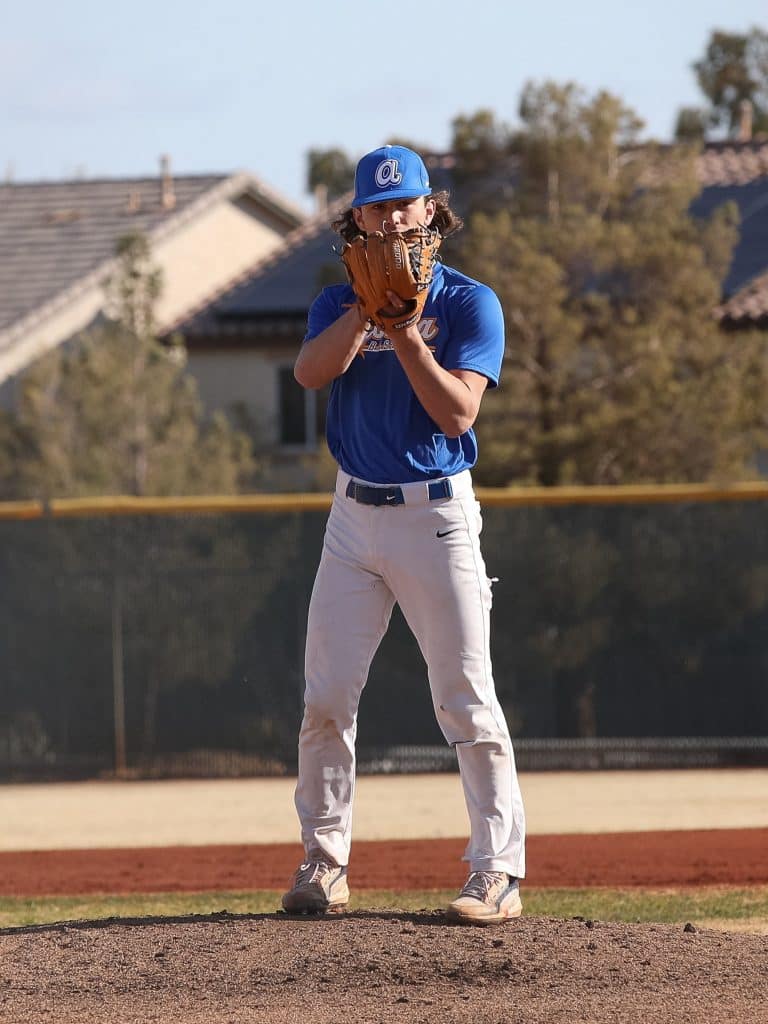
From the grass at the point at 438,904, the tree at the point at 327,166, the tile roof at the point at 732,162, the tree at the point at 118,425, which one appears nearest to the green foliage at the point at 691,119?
the tree at the point at 327,166

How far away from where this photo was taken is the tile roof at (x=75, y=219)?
2780cm

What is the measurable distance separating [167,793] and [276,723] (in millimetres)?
1046

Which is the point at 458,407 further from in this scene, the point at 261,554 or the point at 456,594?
the point at 261,554

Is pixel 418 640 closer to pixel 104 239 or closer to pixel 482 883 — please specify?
pixel 482 883

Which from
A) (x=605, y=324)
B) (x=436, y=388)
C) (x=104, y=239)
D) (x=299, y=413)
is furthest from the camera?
(x=104, y=239)

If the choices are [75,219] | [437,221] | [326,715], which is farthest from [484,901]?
[75,219]

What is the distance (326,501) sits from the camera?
12.7m

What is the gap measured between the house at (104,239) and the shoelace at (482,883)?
20.3 meters

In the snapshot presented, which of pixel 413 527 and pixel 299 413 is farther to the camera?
pixel 299 413

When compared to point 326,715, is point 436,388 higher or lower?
higher

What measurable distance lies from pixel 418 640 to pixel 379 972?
100cm

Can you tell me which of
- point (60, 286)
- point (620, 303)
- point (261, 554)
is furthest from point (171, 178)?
point (261, 554)

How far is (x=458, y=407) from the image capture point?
477 centimetres

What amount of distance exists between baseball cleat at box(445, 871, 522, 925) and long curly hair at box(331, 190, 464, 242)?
6.46ft
